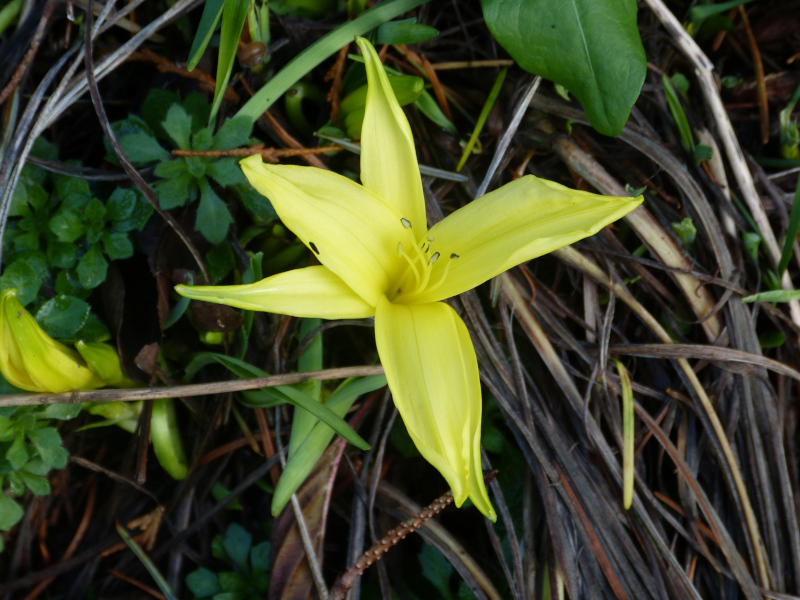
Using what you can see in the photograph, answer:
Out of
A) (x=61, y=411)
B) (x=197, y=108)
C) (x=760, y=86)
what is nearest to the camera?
(x=61, y=411)

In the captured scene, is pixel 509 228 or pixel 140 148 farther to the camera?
pixel 140 148

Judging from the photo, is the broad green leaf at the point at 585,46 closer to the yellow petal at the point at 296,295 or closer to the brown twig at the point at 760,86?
the brown twig at the point at 760,86

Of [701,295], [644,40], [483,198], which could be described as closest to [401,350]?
[483,198]

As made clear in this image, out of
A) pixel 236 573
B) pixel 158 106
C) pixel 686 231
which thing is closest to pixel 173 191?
pixel 158 106

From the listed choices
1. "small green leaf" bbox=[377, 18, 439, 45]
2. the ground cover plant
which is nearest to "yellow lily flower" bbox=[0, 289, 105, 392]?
the ground cover plant

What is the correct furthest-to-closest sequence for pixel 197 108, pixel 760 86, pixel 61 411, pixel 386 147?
1. pixel 760 86
2. pixel 197 108
3. pixel 61 411
4. pixel 386 147

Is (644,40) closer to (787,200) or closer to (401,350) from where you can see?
(787,200)

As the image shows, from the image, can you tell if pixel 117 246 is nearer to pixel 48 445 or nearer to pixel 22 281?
pixel 22 281

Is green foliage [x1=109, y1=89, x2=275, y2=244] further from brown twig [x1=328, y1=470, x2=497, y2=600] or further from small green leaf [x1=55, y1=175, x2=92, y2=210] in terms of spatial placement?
brown twig [x1=328, y1=470, x2=497, y2=600]
